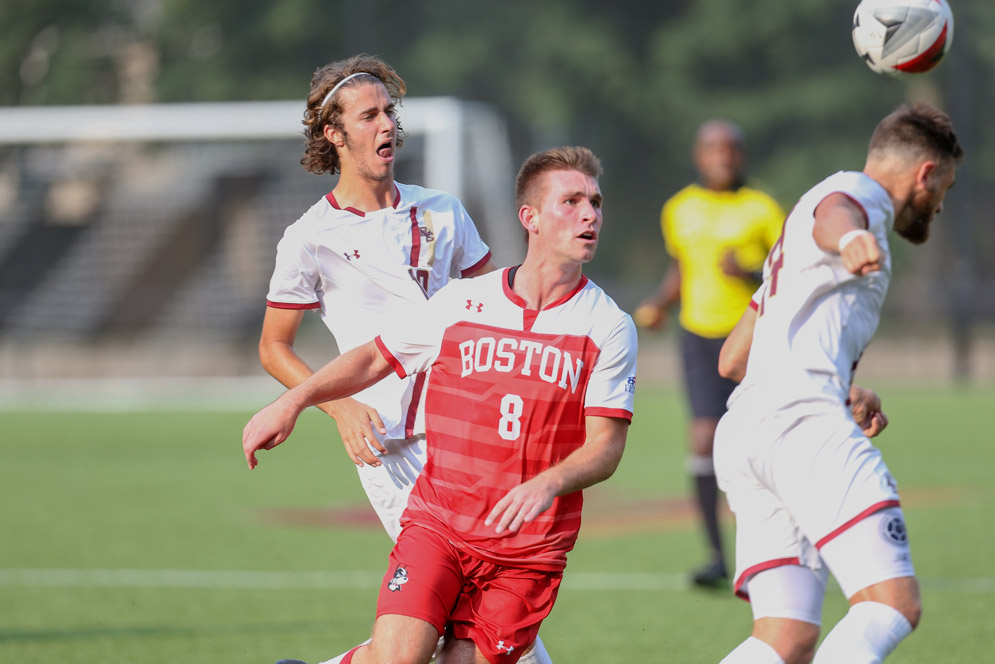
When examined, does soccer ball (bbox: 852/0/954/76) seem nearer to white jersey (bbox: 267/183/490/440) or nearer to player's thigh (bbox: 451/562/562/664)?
white jersey (bbox: 267/183/490/440)

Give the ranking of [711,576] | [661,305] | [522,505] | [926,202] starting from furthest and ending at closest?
[661,305], [711,576], [926,202], [522,505]

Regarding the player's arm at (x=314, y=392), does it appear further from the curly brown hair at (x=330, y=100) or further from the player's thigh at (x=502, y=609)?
the curly brown hair at (x=330, y=100)

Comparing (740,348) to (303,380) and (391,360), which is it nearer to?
(391,360)

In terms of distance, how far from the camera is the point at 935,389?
2191 centimetres

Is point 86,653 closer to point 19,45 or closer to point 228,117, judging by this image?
point 228,117

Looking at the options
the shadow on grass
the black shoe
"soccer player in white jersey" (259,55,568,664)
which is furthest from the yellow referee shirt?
"soccer player in white jersey" (259,55,568,664)

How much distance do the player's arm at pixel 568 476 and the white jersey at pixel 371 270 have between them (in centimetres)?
86

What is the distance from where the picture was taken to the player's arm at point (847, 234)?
3479 millimetres

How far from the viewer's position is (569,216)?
410cm

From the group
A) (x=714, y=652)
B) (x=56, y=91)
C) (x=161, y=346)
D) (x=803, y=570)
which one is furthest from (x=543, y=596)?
(x=56, y=91)

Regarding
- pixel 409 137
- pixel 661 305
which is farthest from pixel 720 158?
pixel 409 137

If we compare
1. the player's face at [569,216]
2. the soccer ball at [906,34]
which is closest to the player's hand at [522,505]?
the player's face at [569,216]

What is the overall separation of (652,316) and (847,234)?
4.32 m

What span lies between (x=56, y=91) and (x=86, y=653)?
25.3m
